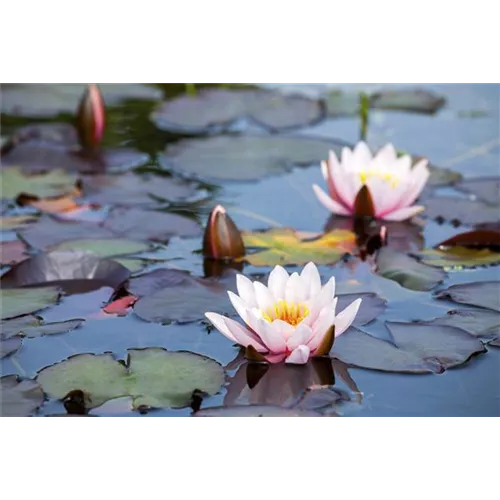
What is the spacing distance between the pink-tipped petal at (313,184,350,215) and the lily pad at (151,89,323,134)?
1089mm

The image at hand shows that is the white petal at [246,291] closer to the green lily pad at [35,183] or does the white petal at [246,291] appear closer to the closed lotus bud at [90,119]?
the green lily pad at [35,183]

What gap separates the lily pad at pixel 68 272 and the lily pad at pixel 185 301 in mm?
152

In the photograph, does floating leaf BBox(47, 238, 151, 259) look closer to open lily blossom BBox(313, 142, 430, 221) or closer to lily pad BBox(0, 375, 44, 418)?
open lily blossom BBox(313, 142, 430, 221)

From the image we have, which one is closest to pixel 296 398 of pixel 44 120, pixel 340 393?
pixel 340 393

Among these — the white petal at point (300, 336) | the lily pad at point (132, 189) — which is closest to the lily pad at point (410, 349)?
the white petal at point (300, 336)

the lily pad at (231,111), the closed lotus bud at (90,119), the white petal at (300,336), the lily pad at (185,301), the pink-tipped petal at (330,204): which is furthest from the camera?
the lily pad at (231,111)

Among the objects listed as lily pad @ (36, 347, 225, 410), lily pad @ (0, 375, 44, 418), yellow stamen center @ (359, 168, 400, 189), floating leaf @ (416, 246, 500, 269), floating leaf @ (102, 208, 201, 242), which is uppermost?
yellow stamen center @ (359, 168, 400, 189)

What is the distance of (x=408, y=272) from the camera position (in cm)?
289

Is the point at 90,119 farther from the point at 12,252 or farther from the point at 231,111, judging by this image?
the point at 12,252

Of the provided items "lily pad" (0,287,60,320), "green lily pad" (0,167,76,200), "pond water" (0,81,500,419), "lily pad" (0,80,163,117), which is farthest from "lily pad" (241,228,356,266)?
"lily pad" (0,80,163,117)

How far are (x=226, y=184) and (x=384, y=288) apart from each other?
3.49 feet

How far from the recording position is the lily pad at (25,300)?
8.73 ft

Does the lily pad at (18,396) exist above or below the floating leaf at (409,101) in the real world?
below

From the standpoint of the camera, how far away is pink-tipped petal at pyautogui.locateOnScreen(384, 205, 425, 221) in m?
3.27
